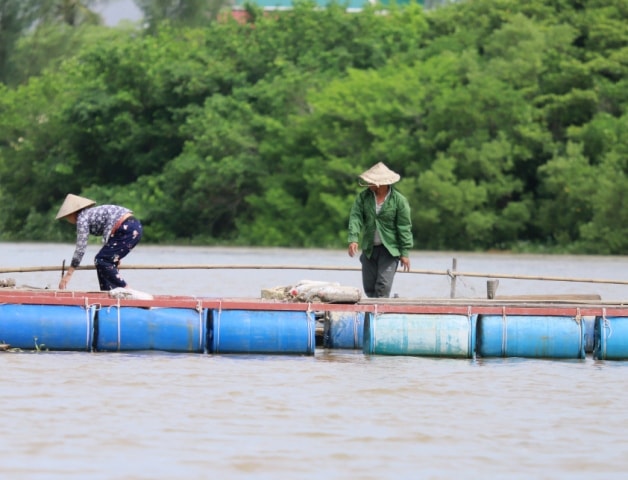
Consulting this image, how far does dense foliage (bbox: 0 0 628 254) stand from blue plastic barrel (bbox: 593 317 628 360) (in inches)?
1061

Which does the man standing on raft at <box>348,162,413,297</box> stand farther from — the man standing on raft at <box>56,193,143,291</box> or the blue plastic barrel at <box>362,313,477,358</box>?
the man standing on raft at <box>56,193,143,291</box>

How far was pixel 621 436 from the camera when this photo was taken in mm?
9719

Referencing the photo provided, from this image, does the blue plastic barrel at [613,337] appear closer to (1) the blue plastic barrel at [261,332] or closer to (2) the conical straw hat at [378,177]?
(2) the conical straw hat at [378,177]

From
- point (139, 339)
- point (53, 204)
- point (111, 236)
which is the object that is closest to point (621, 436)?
point (139, 339)

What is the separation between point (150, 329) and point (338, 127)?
105ft

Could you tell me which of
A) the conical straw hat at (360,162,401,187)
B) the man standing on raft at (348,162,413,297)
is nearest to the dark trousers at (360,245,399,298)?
the man standing on raft at (348,162,413,297)

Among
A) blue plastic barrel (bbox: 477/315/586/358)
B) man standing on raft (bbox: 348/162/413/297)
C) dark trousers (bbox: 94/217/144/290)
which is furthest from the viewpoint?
man standing on raft (bbox: 348/162/413/297)

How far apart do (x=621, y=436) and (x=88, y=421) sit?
3286 millimetres

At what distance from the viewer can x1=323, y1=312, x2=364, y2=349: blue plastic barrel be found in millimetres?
13805

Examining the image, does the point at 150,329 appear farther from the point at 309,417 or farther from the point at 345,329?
the point at 309,417

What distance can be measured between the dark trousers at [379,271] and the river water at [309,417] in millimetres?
929

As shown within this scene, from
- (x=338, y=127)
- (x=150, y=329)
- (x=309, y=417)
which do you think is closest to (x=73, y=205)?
(x=150, y=329)

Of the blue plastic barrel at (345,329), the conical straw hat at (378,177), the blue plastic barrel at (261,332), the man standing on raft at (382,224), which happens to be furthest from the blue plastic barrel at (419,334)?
the conical straw hat at (378,177)

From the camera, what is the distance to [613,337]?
13672 millimetres
